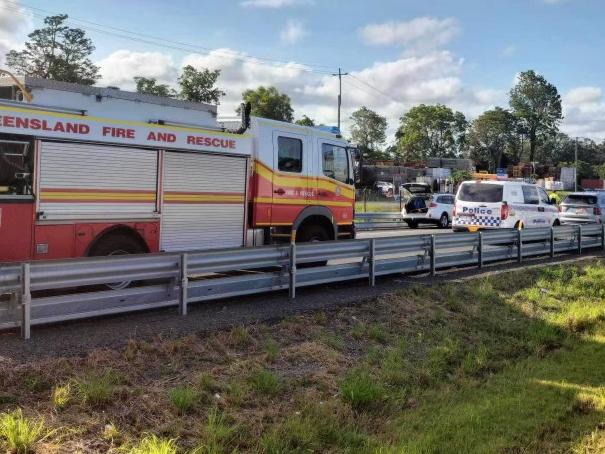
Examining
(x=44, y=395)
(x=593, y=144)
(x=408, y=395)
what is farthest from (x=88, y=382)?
(x=593, y=144)

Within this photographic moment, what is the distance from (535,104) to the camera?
11962 cm

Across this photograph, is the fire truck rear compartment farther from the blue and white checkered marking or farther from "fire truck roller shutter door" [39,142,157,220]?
the blue and white checkered marking

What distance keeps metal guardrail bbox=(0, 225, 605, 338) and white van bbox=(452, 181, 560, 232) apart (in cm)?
471

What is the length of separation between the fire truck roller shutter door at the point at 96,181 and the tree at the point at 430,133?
376 ft

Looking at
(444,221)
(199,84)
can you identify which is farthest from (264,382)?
(199,84)

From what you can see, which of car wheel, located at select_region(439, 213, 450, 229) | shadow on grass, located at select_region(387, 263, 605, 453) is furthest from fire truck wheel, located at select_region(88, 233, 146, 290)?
car wheel, located at select_region(439, 213, 450, 229)

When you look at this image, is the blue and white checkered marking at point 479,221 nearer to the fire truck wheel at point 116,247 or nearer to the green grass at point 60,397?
the fire truck wheel at point 116,247

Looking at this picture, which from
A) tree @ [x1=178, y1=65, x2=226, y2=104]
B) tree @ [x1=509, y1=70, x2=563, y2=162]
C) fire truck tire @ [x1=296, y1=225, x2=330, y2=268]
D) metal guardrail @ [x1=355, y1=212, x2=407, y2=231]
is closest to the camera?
fire truck tire @ [x1=296, y1=225, x2=330, y2=268]

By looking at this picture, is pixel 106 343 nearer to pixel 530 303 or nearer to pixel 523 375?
pixel 523 375

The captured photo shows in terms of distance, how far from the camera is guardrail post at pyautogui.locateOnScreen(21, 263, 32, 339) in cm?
588

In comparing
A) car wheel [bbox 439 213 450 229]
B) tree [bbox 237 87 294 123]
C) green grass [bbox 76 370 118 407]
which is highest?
tree [bbox 237 87 294 123]

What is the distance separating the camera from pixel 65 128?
779 cm

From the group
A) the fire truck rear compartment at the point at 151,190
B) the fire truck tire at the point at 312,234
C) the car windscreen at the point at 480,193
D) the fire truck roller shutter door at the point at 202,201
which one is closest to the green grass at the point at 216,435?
the fire truck rear compartment at the point at 151,190

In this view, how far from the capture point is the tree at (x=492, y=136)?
120562mm
